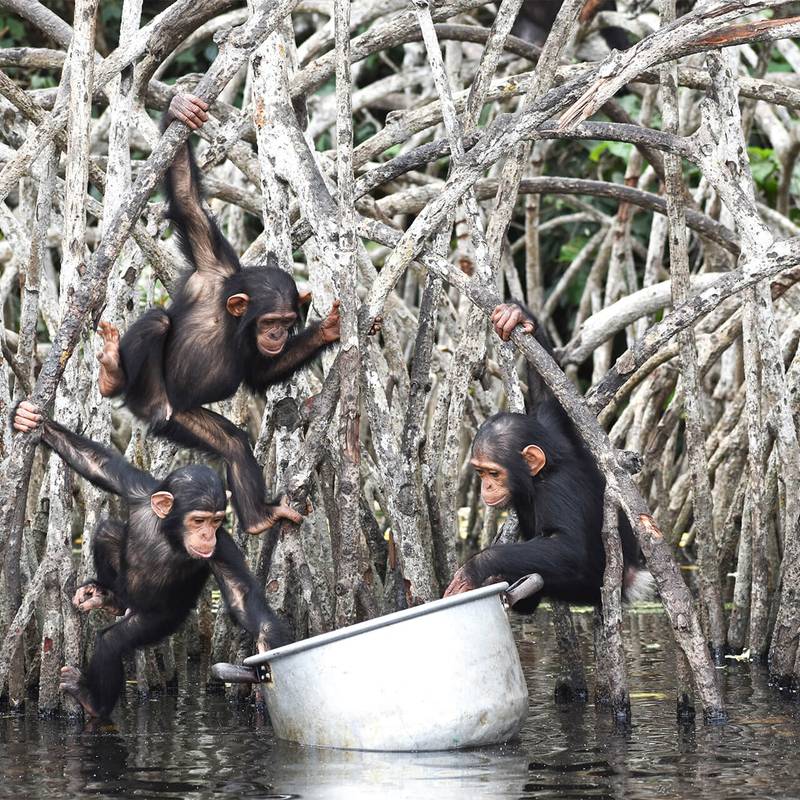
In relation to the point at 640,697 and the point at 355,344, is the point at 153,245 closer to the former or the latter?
the point at 355,344

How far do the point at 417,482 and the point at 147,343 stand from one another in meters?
1.80

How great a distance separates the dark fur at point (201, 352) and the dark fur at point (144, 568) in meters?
0.44

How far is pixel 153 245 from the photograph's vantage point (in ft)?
27.8

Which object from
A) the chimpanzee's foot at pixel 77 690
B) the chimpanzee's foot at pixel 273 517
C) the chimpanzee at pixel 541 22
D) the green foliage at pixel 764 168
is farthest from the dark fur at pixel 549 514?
the green foliage at pixel 764 168

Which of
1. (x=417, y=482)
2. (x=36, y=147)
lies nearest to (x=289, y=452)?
(x=417, y=482)

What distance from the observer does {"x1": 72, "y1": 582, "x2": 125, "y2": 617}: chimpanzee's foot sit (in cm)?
736

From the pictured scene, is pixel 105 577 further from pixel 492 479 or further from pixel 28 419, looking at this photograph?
pixel 492 479

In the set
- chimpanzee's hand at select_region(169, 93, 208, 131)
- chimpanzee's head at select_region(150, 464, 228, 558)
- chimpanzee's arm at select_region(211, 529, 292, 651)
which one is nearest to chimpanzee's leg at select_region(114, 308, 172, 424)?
chimpanzee's head at select_region(150, 464, 228, 558)

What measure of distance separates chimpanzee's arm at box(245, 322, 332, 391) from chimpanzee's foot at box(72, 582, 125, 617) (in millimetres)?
1324

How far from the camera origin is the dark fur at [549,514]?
23.1 feet

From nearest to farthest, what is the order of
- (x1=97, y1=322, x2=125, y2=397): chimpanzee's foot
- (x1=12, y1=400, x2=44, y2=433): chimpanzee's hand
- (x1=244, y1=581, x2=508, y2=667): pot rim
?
(x1=244, y1=581, x2=508, y2=667): pot rim, (x1=12, y1=400, x2=44, y2=433): chimpanzee's hand, (x1=97, y1=322, x2=125, y2=397): chimpanzee's foot

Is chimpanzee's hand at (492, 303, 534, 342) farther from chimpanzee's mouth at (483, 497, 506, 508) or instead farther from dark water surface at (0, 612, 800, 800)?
dark water surface at (0, 612, 800, 800)

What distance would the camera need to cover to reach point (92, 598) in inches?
290

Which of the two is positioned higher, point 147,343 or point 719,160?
point 719,160
